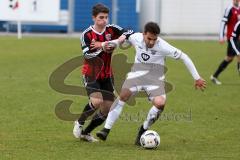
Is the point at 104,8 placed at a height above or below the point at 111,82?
above

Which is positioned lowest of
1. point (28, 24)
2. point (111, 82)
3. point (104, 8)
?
point (28, 24)

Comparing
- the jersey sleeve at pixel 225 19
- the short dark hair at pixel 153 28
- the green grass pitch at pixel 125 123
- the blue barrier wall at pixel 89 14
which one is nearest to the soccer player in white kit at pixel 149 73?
the short dark hair at pixel 153 28

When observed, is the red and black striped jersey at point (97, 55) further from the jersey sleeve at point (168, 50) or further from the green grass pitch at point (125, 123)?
the green grass pitch at point (125, 123)

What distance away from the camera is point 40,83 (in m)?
17.0

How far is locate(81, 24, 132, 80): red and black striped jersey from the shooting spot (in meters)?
9.30

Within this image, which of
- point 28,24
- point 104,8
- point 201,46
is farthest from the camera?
point 28,24

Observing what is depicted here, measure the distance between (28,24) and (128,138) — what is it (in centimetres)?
3350

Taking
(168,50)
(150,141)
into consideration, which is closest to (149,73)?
(168,50)

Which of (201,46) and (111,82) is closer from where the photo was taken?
(111,82)

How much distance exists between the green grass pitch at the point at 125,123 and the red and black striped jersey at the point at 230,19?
1374 mm

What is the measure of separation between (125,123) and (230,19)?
23.5ft

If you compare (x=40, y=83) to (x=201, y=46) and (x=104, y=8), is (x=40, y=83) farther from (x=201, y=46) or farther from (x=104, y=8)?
(x=201, y=46)

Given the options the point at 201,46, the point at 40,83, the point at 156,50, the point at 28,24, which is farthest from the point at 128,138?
the point at 28,24

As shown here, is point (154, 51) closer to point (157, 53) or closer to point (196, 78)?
point (157, 53)
